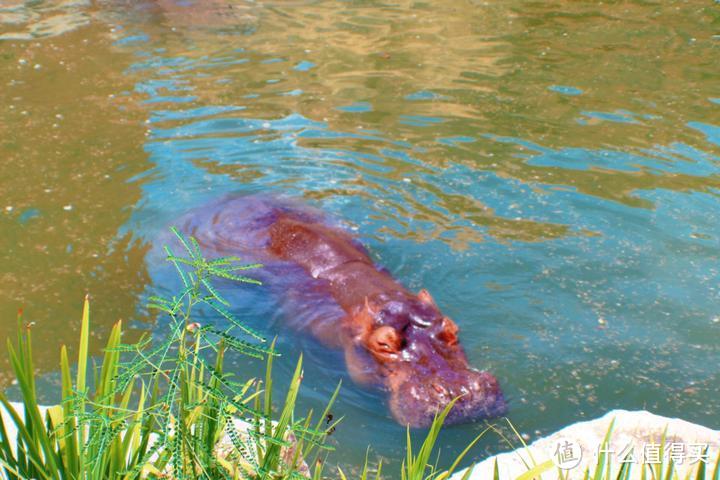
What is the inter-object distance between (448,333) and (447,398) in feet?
1.96

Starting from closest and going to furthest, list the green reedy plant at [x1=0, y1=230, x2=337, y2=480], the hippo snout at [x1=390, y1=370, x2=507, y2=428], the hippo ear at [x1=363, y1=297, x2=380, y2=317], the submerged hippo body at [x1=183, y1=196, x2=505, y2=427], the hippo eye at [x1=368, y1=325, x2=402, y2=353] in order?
the green reedy plant at [x1=0, y1=230, x2=337, y2=480] < the hippo snout at [x1=390, y1=370, x2=507, y2=428] < the submerged hippo body at [x1=183, y1=196, x2=505, y2=427] < the hippo eye at [x1=368, y1=325, x2=402, y2=353] < the hippo ear at [x1=363, y1=297, x2=380, y2=317]

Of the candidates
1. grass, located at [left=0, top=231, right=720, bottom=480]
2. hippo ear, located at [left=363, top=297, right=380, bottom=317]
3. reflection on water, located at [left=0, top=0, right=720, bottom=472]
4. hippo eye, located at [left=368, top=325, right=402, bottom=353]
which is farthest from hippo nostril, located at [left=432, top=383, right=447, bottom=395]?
grass, located at [left=0, top=231, right=720, bottom=480]

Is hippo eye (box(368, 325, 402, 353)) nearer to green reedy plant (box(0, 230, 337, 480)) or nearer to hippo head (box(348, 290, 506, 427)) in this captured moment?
hippo head (box(348, 290, 506, 427))

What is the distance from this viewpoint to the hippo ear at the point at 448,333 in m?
4.73

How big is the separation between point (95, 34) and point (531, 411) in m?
8.88

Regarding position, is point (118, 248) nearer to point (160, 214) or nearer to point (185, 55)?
point (160, 214)

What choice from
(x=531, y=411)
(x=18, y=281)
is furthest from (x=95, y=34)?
(x=531, y=411)

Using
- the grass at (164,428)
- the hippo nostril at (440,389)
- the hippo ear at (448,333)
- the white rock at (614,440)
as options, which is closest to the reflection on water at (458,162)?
the hippo nostril at (440,389)

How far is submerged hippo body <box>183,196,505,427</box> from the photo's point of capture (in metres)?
4.34

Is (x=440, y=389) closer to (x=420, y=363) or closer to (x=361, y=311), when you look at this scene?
(x=420, y=363)

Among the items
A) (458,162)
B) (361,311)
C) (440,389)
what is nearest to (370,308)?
(361,311)

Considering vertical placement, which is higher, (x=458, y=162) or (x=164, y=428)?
(x=164, y=428)

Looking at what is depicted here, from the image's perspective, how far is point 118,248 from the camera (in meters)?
6.27

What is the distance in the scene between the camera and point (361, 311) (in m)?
5.00
